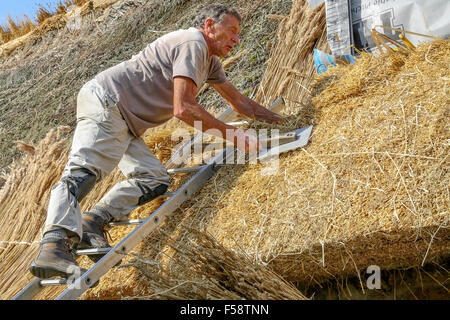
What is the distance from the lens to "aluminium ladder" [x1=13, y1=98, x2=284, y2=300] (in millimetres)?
2205

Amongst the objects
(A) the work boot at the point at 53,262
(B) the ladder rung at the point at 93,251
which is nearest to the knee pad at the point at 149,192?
(B) the ladder rung at the point at 93,251

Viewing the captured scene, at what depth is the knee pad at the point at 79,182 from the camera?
2375 mm

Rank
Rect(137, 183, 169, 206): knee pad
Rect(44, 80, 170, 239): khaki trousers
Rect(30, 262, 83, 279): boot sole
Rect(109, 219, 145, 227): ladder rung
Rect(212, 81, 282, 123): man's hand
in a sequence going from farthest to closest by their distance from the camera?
Rect(212, 81, 282, 123): man's hand < Rect(137, 183, 169, 206): knee pad < Rect(109, 219, 145, 227): ladder rung < Rect(44, 80, 170, 239): khaki trousers < Rect(30, 262, 83, 279): boot sole

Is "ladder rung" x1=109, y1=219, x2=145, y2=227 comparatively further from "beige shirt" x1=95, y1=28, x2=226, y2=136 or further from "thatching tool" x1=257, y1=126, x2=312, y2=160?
"thatching tool" x1=257, y1=126, x2=312, y2=160

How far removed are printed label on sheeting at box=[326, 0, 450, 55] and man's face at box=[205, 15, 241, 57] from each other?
0.76 meters

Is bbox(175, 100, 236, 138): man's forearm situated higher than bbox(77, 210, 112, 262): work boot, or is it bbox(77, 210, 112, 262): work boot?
bbox(175, 100, 236, 138): man's forearm

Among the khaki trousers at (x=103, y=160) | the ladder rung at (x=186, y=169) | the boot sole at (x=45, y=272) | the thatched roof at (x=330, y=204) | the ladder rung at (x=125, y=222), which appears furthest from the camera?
the ladder rung at (x=186, y=169)

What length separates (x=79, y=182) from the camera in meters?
2.41

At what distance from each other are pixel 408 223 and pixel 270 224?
0.58 m

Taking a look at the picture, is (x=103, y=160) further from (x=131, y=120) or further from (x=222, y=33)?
(x=222, y=33)

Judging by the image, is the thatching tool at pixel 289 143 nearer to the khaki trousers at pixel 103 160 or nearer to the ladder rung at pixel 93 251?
the khaki trousers at pixel 103 160

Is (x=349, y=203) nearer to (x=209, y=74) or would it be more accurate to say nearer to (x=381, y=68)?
(x=381, y=68)

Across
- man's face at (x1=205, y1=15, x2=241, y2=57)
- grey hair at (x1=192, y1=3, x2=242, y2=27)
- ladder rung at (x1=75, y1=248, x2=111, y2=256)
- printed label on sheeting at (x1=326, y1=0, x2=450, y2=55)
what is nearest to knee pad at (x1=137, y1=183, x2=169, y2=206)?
ladder rung at (x1=75, y1=248, x2=111, y2=256)

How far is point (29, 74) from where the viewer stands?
800 centimetres
